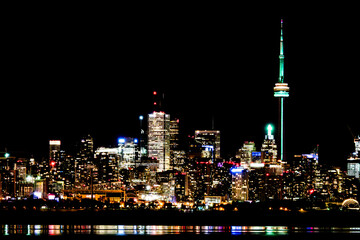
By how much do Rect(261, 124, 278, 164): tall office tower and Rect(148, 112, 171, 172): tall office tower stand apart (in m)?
18.1

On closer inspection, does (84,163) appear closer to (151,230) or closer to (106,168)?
(106,168)

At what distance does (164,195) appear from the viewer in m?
116

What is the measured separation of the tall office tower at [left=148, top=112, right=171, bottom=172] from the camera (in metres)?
142

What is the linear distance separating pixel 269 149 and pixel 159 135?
21948 mm

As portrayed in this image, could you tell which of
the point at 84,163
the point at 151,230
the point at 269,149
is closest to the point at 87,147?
the point at 84,163

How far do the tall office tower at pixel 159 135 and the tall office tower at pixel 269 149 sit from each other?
18.1 meters

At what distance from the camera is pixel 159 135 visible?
145 m

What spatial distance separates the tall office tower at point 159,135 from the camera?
14175 cm

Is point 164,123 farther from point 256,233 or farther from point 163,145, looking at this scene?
point 256,233

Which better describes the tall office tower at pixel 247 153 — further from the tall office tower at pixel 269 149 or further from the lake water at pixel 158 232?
the lake water at pixel 158 232

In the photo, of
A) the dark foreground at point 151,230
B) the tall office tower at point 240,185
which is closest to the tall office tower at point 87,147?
the tall office tower at point 240,185

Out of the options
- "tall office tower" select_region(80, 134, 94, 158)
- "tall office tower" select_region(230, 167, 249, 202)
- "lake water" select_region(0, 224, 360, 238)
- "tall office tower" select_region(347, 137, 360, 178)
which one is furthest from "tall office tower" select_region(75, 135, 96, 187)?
"lake water" select_region(0, 224, 360, 238)

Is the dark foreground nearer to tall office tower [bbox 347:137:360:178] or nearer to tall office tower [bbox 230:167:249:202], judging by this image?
tall office tower [bbox 230:167:249:202]

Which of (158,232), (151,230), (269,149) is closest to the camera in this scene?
(158,232)
